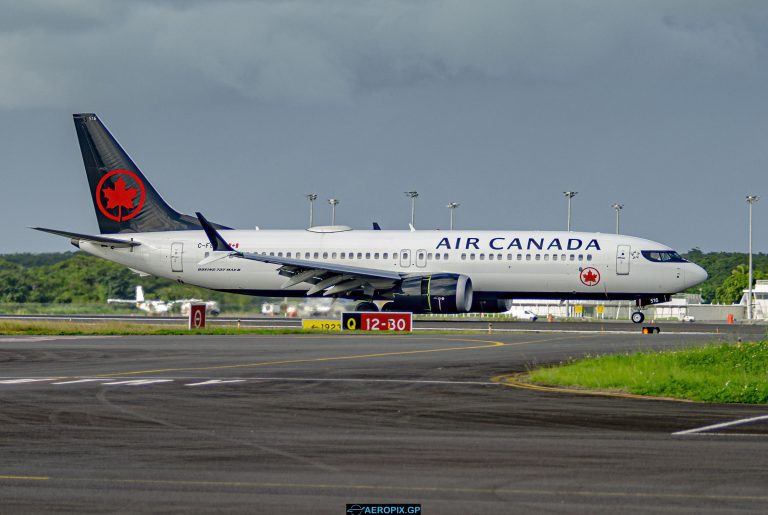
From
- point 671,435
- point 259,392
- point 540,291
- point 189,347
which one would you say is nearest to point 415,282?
point 540,291

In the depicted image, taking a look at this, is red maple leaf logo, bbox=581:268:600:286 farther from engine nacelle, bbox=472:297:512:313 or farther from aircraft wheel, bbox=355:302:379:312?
aircraft wheel, bbox=355:302:379:312

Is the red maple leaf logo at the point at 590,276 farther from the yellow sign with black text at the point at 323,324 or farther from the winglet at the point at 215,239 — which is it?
the winglet at the point at 215,239

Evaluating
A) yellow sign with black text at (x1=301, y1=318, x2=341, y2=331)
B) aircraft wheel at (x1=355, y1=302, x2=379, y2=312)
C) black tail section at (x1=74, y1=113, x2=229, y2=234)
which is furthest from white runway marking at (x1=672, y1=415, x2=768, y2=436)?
black tail section at (x1=74, y1=113, x2=229, y2=234)

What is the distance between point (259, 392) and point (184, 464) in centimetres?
980

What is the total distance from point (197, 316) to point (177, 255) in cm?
1160

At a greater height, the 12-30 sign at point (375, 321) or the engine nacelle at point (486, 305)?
the engine nacelle at point (486, 305)

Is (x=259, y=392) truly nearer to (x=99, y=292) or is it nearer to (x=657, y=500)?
(x=657, y=500)

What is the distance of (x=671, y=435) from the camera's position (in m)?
16.6

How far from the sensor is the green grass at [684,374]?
74.4 ft

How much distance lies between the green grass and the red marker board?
3058 cm

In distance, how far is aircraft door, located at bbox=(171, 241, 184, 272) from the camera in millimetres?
67500

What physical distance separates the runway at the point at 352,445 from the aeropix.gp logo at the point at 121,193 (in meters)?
40.9

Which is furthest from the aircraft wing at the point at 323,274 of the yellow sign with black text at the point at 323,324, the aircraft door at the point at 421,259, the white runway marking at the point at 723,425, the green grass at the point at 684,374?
the white runway marking at the point at 723,425

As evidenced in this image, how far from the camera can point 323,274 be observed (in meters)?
62.2
